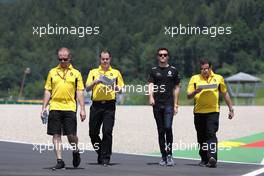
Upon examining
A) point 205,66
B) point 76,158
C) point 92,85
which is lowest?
point 76,158

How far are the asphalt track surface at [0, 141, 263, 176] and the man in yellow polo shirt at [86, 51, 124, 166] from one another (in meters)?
0.30

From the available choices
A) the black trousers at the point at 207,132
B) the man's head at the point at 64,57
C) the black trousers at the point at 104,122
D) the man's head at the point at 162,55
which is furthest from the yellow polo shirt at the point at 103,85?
the black trousers at the point at 207,132

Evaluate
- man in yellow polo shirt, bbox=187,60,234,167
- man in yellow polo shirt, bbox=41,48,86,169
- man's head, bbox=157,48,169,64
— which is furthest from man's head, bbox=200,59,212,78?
man in yellow polo shirt, bbox=41,48,86,169

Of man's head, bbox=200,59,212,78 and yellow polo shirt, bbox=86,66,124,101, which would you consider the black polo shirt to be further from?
yellow polo shirt, bbox=86,66,124,101

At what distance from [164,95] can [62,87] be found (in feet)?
5.79

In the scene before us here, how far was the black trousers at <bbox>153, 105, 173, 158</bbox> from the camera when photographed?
40.8ft

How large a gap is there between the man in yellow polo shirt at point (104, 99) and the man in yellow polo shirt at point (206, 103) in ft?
3.77

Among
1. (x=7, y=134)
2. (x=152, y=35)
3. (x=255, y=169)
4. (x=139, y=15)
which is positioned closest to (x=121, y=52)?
(x=152, y=35)

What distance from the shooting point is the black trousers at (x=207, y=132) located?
40.4 feet

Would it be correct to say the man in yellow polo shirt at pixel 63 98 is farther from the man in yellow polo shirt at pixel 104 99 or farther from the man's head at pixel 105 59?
the man's head at pixel 105 59

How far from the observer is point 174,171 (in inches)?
455

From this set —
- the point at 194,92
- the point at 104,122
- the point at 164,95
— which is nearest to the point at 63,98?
the point at 104,122

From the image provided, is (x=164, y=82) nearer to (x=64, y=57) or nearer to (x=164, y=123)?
(x=164, y=123)

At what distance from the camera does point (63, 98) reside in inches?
449
